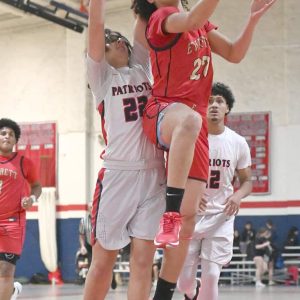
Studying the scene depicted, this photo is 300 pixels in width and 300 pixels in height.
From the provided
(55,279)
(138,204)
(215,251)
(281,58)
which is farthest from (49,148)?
(138,204)

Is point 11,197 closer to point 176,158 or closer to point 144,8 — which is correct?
point 144,8

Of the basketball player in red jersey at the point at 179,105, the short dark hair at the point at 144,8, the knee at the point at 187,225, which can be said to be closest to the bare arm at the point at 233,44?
the basketball player in red jersey at the point at 179,105

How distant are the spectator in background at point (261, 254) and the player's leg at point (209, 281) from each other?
11.5m

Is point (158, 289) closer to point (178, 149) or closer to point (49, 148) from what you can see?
point (178, 149)

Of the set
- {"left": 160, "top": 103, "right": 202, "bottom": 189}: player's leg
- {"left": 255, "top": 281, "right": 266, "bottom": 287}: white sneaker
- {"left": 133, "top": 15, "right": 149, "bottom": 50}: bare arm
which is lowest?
{"left": 255, "top": 281, "right": 266, "bottom": 287}: white sneaker

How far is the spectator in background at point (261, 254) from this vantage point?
17559mm

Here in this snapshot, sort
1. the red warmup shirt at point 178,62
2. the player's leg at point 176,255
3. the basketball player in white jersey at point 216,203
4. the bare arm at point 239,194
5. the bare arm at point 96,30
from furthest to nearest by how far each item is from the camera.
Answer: the basketball player in white jersey at point 216,203, the bare arm at point 239,194, the bare arm at point 96,30, the player's leg at point 176,255, the red warmup shirt at point 178,62

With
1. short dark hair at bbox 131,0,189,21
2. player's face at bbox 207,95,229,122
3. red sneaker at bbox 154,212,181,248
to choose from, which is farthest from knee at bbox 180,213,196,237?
player's face at bbox 207,95,229,122

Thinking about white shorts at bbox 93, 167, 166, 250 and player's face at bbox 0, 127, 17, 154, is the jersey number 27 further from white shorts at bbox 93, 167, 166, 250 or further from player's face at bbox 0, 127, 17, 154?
player's face at bbox 0, 127, 17, 154

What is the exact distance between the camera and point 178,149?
419cm

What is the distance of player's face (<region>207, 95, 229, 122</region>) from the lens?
6.32 metres

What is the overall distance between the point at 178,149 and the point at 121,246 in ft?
2.58

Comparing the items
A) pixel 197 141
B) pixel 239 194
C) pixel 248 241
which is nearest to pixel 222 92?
pixel 239 194

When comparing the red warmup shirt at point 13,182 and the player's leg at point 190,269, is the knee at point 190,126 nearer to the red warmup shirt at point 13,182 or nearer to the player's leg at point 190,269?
the player's leg at point 190,269
